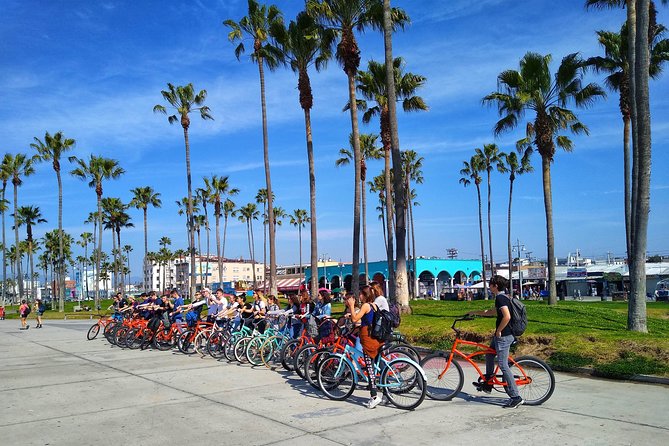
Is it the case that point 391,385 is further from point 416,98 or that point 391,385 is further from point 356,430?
point 416,98

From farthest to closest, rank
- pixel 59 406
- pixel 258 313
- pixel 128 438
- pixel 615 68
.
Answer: pixel 615 68 → pixel 258 313 → pixel 59 406 → pixel 128 438

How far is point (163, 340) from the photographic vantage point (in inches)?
629

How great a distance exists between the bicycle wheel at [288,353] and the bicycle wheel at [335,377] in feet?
8.20

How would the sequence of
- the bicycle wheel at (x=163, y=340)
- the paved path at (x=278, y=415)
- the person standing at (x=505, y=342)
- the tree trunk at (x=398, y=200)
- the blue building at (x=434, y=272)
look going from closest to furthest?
the paved path at (x=278, y=415)
the person standing at (x=505, y=342)
the bicycle wheel at (x=163, y=340)
the tree trunk at (x=398, y=200)
the blue building at (x=434, y=272)

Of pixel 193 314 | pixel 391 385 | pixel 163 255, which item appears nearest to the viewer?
pixel 391 385

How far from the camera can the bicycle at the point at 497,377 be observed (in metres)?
8.10

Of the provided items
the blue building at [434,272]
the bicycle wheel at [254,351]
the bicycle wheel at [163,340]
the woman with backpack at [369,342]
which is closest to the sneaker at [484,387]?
the woman with backpack at [369,342]

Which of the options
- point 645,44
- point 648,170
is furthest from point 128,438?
point 645,44

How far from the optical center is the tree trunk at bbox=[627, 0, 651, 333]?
1335 centimetres

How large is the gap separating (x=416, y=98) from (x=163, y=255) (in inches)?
4544

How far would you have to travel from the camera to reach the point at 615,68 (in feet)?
75.9

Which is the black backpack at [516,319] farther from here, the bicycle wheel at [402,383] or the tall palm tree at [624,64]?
the tall palm tree at [624,64]

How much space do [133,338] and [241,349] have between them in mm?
5634

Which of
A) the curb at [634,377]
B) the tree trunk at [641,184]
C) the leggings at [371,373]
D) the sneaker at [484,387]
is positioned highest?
the tree trunk at [641,184]
